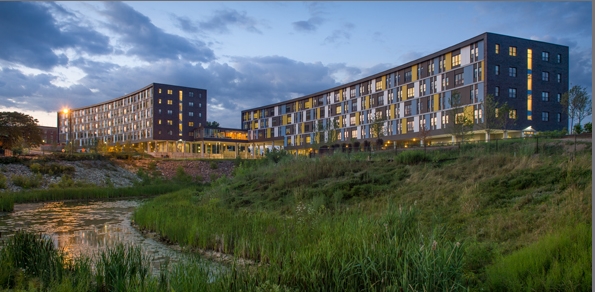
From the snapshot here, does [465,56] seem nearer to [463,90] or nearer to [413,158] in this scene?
[463,90]

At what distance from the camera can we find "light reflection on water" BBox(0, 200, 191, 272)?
12.2 m

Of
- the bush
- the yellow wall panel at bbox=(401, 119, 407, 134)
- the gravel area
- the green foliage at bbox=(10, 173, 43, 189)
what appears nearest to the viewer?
the bush

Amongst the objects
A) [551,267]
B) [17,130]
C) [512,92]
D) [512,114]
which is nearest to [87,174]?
[17,130]

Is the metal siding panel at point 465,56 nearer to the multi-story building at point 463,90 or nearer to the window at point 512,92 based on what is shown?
the multi-story building at point 463,90

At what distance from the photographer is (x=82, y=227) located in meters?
17.2

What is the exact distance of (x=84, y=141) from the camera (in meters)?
116

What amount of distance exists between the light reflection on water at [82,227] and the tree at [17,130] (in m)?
31.2

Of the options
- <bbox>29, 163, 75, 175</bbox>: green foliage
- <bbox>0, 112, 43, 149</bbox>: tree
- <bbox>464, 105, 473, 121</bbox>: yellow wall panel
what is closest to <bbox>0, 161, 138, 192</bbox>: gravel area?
<bbox>29, 163, 75, 175</bbox>: green foliage

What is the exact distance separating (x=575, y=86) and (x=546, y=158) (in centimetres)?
2919

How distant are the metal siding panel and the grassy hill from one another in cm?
2900

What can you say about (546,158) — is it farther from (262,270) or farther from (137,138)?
(137,138)

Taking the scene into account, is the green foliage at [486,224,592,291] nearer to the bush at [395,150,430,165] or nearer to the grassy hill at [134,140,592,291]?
the grassy hill at [134,140,592,291]

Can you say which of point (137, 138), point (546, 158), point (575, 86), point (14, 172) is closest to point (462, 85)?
point (575, 86)

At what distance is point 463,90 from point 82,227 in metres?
44.7
